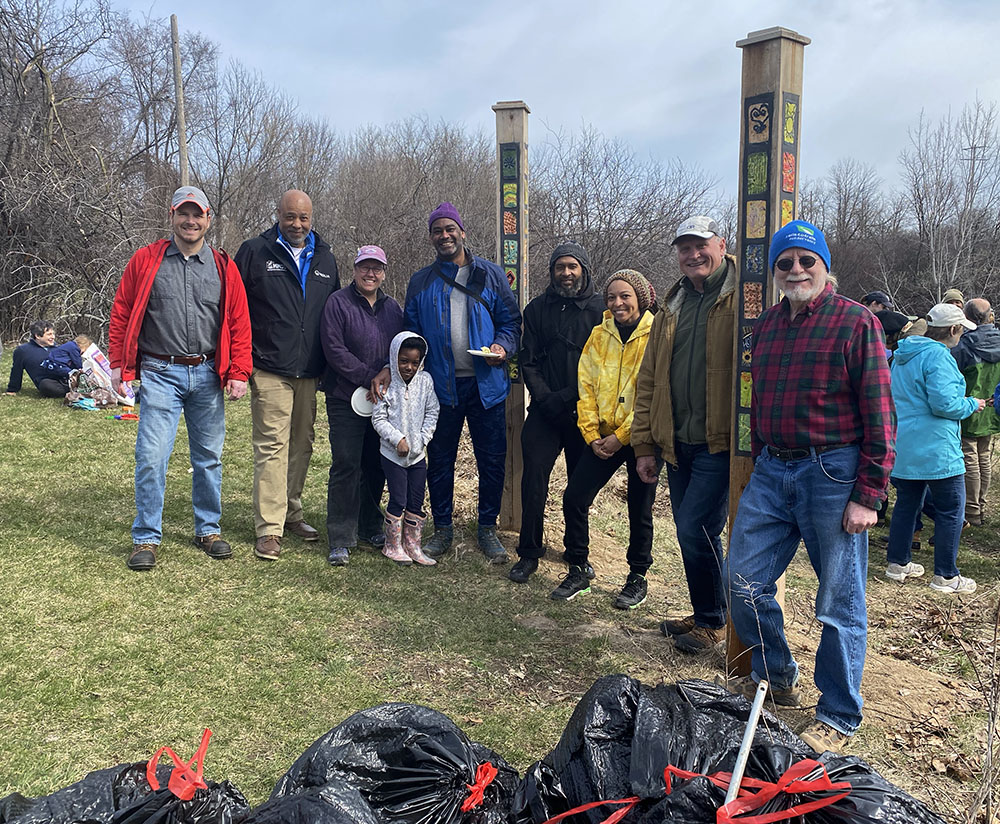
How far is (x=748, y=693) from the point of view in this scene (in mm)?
3361

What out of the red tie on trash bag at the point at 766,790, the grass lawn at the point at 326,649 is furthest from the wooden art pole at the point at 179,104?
the red tie on trash bag at the point at 766,790

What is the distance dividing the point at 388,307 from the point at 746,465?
115 inches

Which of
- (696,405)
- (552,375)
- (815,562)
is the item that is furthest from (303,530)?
(815,562)

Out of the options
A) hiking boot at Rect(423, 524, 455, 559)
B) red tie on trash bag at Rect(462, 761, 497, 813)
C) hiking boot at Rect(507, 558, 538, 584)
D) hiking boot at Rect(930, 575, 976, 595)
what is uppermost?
red tie on trash bag at Rect(462, 761, 497, 813)

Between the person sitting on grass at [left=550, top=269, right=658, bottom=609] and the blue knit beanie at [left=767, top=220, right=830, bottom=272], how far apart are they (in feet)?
4.45

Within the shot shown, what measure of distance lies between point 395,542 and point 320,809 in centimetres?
361

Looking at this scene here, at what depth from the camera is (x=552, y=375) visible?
5.04 meters

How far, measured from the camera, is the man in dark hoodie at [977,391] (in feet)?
22.4

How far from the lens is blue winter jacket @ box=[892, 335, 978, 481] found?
5.43 metres

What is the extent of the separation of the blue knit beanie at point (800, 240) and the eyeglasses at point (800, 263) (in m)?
0.03

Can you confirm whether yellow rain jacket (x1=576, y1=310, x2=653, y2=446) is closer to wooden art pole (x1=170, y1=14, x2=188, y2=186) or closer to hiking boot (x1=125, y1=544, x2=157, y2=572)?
hiking boot (x1=125, y1=544, x2=157, y2=572)

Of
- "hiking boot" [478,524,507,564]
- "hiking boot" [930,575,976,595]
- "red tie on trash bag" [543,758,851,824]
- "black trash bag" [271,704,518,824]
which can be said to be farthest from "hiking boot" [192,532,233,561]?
"hiking boot" [930,575,976,595]

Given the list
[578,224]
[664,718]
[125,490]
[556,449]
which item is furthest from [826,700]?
[578,224]

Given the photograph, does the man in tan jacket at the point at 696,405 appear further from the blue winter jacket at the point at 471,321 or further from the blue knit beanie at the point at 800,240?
the blue winter jacket at the point at 471,321
